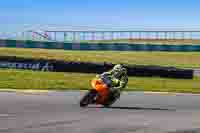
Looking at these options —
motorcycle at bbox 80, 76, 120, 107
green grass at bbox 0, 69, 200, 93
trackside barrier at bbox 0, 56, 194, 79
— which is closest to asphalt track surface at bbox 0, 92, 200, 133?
motorcycle at bbox 80, 76, 120, 107

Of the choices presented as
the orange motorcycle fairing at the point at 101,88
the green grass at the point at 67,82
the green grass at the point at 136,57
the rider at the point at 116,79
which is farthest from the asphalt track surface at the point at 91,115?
the green grass at the point at 136,57

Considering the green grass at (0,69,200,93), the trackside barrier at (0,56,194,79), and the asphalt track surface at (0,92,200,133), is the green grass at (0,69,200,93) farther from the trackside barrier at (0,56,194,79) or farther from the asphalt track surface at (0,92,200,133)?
the asphalt track surface at (0,92,200,133)

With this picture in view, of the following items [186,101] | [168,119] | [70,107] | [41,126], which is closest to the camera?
[41,126]

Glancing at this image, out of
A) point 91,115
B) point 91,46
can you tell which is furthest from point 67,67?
point 91,46

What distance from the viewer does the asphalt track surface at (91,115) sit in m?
11.2

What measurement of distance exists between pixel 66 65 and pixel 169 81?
5.55 m

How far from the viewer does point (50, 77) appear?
86.5 feet

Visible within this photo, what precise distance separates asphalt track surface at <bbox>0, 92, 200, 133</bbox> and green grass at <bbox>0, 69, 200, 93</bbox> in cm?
423

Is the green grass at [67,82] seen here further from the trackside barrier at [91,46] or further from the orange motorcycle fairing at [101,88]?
the trackside barrier at [91,46]

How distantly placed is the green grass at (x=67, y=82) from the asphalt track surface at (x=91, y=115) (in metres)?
4.23

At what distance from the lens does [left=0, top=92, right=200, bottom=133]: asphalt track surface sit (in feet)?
36.7

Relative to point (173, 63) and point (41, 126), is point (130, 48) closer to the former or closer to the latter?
point (173, 63)

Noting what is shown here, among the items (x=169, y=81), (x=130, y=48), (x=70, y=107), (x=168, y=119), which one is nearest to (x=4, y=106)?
(x=70, y=107)

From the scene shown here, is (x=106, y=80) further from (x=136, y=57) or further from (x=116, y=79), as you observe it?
(x=136, y=57)
